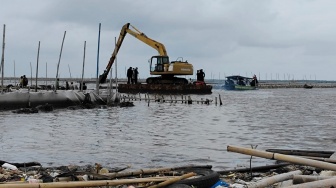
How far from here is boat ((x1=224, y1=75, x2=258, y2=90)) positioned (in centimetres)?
7631

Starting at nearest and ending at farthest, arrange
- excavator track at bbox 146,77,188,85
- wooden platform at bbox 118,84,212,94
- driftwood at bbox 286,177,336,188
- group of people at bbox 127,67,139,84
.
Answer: driftwood at bbox 286,177,336,188, wooden platform at bbox 118,84,212,94, excavator track at bbox 146,77,188,85, group of people at bbox 127,67,139,84

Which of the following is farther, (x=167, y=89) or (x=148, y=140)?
(x=167, y=89)

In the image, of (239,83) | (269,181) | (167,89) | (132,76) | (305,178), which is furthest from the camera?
(239,83)

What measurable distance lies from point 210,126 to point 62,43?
55.5 ft

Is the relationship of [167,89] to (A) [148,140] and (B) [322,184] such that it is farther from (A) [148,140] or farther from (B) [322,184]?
(B) [322,184]

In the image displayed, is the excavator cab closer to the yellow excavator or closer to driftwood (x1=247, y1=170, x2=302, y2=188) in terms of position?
the yellow excavator

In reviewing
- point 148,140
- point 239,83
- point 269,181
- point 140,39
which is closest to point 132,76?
point 140,39

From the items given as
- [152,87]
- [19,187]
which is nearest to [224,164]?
[19,187]

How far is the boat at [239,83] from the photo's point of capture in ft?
250

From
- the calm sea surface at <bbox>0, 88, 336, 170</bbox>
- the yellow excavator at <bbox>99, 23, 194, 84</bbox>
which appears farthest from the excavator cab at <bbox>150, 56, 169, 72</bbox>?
the calm sea surface at <bbox>0, 88, 336, 170</bbox>

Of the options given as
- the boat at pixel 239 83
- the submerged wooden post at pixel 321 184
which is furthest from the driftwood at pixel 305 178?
the boat at pixel 239 83

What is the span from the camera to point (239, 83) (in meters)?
77.2

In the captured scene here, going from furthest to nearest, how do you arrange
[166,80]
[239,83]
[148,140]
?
[239,83], [166,80], [148,140]

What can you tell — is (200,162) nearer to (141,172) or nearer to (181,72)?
(141,172)
